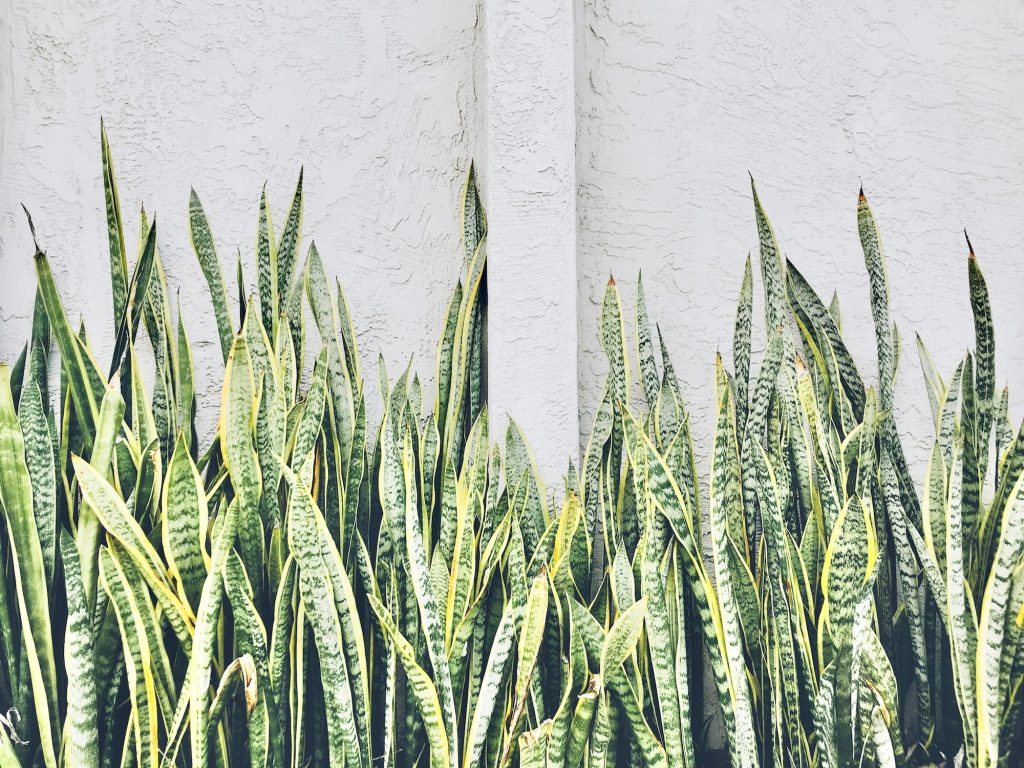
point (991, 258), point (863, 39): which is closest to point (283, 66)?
point (863, 39)

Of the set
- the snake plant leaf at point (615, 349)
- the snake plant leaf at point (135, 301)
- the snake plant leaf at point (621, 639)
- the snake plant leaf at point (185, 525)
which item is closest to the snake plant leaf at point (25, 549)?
the snake plant leaf at point (185, 525)

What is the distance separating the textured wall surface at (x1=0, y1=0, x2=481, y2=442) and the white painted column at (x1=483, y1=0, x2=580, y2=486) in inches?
8.3

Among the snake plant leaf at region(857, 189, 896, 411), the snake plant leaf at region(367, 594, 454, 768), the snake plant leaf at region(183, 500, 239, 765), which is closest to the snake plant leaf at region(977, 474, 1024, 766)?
the snake plant leaf at region(857, 189, 896, 411)

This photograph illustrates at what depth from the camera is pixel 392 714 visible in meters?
0.82

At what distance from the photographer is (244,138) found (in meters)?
1.39

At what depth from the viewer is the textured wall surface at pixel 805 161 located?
Result: 4.36ft

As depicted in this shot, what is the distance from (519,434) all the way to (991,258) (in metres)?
0.90

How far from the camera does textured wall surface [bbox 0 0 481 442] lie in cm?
137

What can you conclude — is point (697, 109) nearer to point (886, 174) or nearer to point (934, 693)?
point (886, 174)

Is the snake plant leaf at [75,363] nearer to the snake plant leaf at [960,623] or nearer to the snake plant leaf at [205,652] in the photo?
the snake plant leaf at [205,652]

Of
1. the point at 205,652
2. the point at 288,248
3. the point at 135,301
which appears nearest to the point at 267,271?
the point at 288,248

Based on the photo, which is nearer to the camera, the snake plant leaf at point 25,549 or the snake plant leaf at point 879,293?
the snake plant leaf at point 25,549

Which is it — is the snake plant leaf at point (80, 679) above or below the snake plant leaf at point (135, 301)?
below

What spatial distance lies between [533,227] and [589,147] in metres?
0.27
